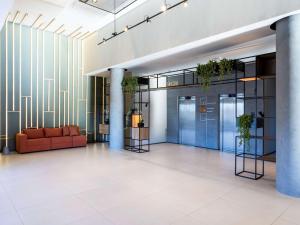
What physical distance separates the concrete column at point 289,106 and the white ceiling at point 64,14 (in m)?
4.47

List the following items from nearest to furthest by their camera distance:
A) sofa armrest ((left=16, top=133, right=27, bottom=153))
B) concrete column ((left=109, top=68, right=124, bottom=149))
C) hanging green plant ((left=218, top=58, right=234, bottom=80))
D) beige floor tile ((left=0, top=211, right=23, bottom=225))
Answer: beige floor tile ((left=0, top=211, right=23, bottom=225)), hanging green plant ((left=218, top=58, right=234, bottom=80)), sofa armrest ((left=16, top=133, right=27, bottom=153)), concrete column ((left=109, top=68, right=124, bottom=149))

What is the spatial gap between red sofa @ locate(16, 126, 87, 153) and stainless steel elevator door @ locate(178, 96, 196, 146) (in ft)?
15.2

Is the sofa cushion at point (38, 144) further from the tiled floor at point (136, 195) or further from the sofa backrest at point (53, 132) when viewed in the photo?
the tiled floor at point (136, 195)

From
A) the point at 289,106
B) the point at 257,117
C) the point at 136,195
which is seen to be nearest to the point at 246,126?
the point at 257,117

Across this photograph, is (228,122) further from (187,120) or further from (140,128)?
(140,128)

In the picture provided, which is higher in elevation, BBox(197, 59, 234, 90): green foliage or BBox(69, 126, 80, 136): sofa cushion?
BBox(197, 59, 234, 90): green foliage

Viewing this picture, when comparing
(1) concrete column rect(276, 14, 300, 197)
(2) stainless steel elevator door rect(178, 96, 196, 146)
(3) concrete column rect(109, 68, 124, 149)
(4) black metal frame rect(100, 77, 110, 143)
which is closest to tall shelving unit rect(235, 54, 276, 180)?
(1) concrete column rect(276, 14, 300, 197)

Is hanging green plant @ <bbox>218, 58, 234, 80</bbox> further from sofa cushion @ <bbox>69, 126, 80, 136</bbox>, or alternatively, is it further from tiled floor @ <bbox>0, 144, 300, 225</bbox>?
sofa cushion @ <bbox>69, 126, 80, 136</bbox>

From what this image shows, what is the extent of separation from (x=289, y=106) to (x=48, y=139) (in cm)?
803

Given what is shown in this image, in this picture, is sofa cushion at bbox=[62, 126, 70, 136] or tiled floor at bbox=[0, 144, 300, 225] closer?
tiled floor at bbox=[0, 144, 300, 225]

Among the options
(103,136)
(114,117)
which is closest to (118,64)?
(114,117)

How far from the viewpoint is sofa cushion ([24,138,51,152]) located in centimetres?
798

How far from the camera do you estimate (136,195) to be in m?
4.06

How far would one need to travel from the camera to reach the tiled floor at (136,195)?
126 inches
